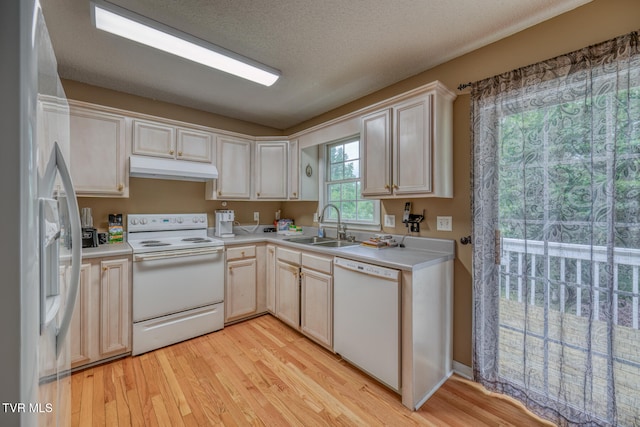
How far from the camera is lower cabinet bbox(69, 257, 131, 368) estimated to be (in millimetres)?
→ 2055

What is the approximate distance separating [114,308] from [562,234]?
3252 mm

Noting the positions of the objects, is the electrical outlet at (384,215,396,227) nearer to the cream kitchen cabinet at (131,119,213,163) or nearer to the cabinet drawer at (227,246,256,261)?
the cabinet drawer at (227,246,256,261)

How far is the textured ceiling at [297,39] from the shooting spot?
1.64 m

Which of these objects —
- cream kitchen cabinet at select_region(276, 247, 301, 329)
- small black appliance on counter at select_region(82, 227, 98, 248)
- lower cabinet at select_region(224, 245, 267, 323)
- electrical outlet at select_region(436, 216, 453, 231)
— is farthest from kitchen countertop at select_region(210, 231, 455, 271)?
small black appliance on counter at select_region(82, 227, 98, 248)

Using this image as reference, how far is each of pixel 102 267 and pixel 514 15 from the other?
345 cm

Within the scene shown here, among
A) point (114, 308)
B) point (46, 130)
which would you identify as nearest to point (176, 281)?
point (114, 308)

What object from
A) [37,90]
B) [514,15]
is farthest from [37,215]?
[514,15]

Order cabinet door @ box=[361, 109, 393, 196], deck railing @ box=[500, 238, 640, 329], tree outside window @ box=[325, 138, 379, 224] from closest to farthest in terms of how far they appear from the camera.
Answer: deck railing @ box=[500, 238, 640, 329] → cabinet door @ box=[361, 109, 393, 196] → tree outside window @ box=[325, 138, 379, 224]

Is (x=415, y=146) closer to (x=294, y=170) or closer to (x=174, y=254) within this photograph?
(x=294, y=170)

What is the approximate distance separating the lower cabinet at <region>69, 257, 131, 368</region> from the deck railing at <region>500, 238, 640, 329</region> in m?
2.93

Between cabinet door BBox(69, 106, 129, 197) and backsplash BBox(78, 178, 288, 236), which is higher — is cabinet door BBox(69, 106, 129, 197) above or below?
above

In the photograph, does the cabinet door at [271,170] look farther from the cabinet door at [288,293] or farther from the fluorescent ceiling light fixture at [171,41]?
the fluorescent ceiling light fixture at [171,41]

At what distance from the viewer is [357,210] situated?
306 centimetres

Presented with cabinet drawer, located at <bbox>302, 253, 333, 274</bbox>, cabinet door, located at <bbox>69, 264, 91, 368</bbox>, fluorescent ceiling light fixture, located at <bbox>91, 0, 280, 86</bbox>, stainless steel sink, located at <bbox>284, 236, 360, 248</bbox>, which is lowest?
cabinet door, located at <bbox>69, 264, 91, 368</bbox>
